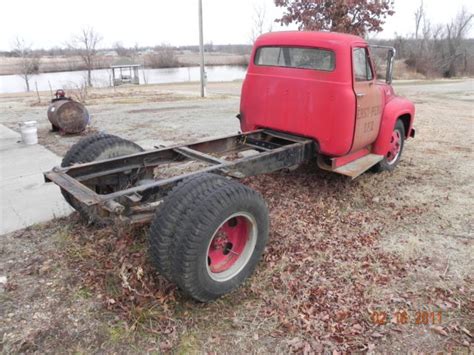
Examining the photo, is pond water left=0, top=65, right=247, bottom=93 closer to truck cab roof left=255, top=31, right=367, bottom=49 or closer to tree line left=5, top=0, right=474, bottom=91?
tree line left=5, top=0, right=474, bottom=91

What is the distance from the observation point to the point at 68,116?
821 cm

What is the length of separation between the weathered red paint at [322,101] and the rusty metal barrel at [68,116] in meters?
4.67

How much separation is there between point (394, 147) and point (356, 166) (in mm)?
1451

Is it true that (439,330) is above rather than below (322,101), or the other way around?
below

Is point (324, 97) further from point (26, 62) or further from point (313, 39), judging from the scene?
point (26, 62)

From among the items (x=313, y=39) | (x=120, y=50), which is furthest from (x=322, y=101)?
(x=120, y=50)

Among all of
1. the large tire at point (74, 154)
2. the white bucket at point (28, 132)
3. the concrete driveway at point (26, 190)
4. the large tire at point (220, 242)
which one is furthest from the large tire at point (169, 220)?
the white bucket at point (28, 132)

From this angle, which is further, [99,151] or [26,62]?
[26,62]

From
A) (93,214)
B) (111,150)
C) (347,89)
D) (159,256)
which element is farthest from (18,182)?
(347,89)

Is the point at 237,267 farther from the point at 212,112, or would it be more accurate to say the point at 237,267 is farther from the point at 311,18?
the point at 311,18

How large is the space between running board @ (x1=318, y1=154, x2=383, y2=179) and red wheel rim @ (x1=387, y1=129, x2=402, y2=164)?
2.28 feet

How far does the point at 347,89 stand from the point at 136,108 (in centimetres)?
934

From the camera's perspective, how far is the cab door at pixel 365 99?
4543 mm

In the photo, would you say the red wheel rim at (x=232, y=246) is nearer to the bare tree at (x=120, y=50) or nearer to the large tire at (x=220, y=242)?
the large tire at (x=220, y=242)
